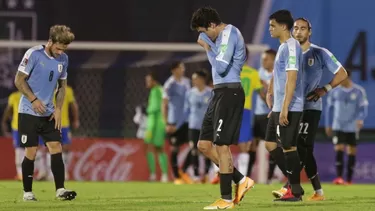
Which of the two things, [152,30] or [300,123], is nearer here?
[300,123]

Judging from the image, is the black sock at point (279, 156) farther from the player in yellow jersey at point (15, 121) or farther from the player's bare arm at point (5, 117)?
the player's bare arm at point (5, 117)

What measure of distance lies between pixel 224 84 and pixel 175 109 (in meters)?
8.99

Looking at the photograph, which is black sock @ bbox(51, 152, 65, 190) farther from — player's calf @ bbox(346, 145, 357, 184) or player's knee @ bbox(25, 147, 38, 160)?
player's calf @ bbox(346, 145, 357, 184)

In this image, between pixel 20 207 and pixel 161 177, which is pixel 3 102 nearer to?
pixel 161 177

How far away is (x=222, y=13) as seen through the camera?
21875 mm

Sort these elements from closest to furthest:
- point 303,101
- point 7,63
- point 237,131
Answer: point 237,131 < point 303,101 < point 7,63

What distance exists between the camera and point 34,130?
456 inches

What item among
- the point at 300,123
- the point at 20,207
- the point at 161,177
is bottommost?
the point at 161,177

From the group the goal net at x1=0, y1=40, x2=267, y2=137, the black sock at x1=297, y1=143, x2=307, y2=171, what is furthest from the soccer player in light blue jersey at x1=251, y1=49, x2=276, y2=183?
the black sock at x1=297, y1=143, x2=307, y2=171

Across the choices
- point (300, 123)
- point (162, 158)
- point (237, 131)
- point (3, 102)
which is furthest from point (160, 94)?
point (237, 131)

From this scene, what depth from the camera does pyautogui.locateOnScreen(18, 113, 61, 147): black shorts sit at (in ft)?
37.9

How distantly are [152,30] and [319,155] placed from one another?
4.18 meters

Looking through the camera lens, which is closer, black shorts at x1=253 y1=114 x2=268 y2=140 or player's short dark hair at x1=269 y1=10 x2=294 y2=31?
player's short dark hair at x1=269 y1=10 x2=294 y2=31

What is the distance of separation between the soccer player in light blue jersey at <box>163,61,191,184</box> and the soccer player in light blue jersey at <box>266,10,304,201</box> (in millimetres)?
7540
